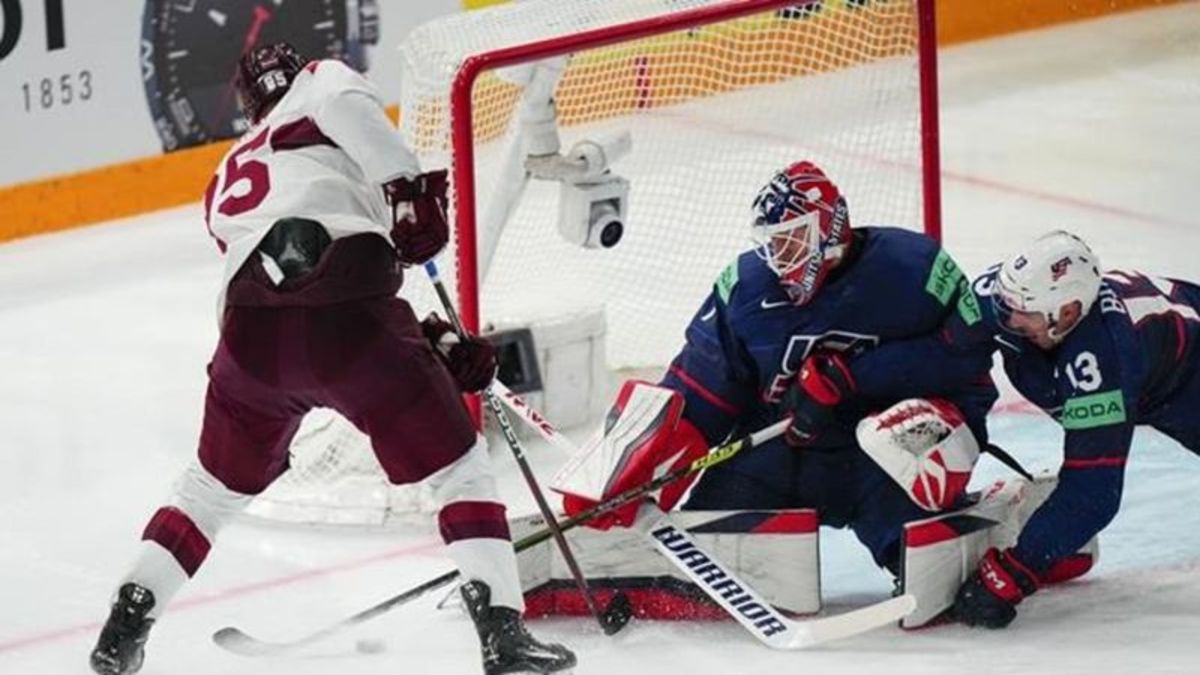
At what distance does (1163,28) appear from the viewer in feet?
30.2

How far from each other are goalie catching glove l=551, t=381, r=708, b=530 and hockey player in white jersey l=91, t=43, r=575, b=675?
0.36 m

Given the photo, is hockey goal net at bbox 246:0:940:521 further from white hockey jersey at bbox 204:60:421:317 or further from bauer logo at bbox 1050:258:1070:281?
bauer logo at bbox 1050:258:1070:281

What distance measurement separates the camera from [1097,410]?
15.5 ft

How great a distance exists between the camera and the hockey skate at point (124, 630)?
4.61 metres

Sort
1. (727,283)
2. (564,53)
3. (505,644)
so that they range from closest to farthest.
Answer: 1. (505,644)
2. (727,283)
3. (564,53)

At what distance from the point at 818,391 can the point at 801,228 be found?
27 centimetres

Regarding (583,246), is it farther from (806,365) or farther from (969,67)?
(969,67)

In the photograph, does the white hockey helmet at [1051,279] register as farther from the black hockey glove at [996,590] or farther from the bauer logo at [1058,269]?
the black hockey glove at [996,590]

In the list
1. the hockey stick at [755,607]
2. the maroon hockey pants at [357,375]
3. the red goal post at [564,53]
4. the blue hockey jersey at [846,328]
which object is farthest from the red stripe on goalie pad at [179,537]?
the red goal post at [564,53]

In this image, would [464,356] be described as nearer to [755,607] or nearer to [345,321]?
[345,321]

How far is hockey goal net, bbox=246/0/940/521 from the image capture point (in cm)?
559

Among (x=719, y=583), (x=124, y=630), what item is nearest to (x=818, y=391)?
(x=719, y=583)

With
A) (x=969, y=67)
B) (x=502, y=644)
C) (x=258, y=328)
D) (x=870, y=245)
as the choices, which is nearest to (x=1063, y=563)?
(x=870, y=245)

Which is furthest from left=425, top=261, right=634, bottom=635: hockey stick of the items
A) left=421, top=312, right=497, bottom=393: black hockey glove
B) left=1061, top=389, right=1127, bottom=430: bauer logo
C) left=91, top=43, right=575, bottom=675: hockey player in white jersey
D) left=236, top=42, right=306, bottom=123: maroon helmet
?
left=1061, top=389, right=1127, bottom=430: bauer logo
